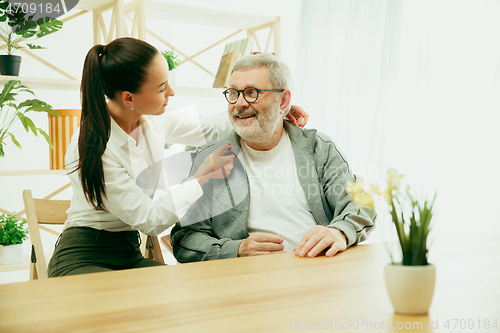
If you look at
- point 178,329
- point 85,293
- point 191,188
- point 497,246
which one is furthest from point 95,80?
point 497,246

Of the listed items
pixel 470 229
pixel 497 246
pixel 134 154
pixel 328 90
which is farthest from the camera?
pixel 328 90

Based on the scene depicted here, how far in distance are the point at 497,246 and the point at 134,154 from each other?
1.24m

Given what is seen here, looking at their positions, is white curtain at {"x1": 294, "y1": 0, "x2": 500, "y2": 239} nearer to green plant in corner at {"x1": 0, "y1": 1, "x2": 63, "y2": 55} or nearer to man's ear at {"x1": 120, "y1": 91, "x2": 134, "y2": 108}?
man's ear at {"x1": 120, "y1": 91, "x2": 134, "y2": 108}

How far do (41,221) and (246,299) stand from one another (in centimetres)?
122

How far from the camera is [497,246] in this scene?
4.15 ft

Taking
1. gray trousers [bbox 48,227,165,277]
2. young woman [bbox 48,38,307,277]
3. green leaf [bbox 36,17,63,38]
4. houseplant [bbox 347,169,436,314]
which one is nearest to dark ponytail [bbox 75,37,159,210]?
young woman [bbox 48,38,307,277]

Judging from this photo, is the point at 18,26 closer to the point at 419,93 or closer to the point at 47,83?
the point at 47,83

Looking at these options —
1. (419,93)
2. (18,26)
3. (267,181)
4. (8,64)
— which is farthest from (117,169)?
(419,93)

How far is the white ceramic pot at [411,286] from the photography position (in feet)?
2.29

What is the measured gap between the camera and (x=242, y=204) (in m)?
1.58

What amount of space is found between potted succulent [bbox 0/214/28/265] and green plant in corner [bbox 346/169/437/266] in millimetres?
2094

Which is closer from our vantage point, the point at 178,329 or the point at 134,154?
the point at 178,329

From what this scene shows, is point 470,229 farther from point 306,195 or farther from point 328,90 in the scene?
point 328,90

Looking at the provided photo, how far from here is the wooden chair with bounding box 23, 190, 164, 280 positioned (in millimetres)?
1561
